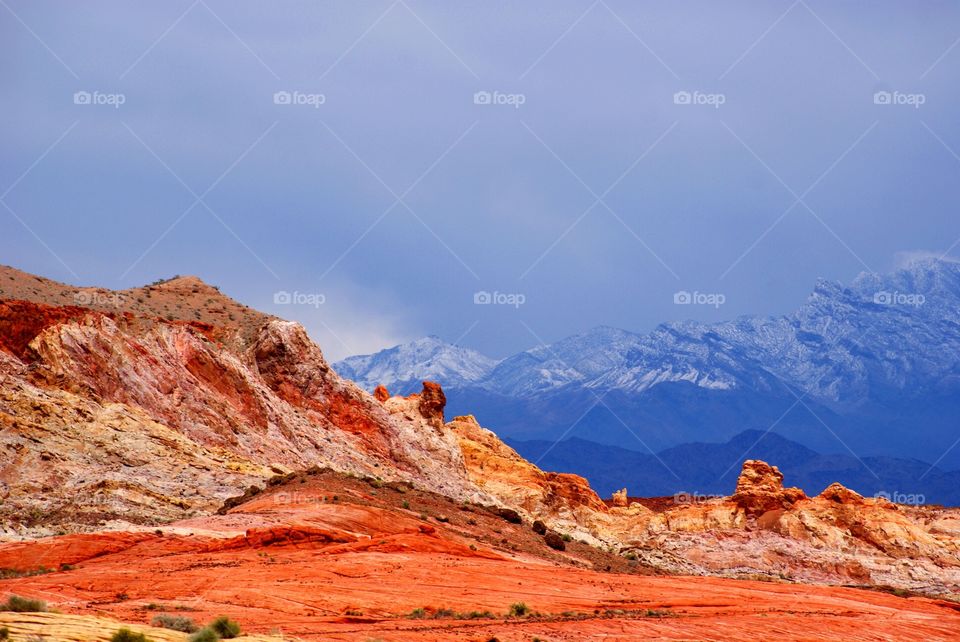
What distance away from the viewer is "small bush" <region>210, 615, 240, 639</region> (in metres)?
20.9

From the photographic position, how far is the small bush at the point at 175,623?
72.1 ft

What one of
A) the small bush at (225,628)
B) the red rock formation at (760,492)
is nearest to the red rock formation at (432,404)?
the red rock formation at (760,492)

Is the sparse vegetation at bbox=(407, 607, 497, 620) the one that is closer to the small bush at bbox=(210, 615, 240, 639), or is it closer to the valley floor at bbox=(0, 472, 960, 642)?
the valley floor at bbox=(0, 472, 960, 642)

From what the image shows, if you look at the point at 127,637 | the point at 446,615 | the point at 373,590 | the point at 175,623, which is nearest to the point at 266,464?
the point at 373,590

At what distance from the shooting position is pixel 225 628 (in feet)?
69.0

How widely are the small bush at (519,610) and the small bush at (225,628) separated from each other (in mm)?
8933

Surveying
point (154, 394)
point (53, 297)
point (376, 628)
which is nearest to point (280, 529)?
point (376, 628)

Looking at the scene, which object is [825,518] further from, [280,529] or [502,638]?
[502,638]

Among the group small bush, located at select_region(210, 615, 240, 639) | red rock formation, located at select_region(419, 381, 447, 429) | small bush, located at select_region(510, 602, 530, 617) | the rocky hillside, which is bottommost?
small bush, located at select_region(210, 615, 240, 639)

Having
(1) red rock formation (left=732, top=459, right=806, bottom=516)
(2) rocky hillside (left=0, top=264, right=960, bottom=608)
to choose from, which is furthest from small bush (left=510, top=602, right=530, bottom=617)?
(1) red rock formation (left=732, top=459, right=806, bottom=516)

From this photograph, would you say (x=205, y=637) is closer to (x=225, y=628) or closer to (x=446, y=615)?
(x=225, y=628)

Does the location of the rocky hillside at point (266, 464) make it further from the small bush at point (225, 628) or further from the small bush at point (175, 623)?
the small bush at point (225, 628)

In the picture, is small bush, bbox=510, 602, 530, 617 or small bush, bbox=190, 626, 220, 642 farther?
small bush, bbox=510, 602, 530, 617

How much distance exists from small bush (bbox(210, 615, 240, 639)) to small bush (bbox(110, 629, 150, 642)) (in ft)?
8.88
